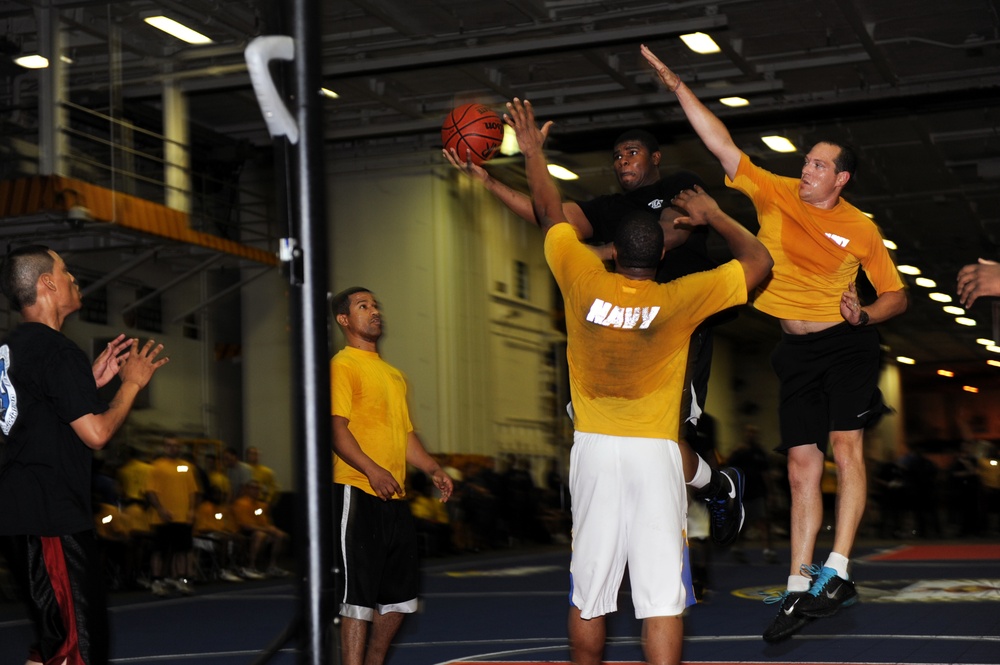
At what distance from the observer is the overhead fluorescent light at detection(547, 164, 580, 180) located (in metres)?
22.2

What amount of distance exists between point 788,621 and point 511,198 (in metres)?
2.35

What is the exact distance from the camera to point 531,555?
64.2 ft

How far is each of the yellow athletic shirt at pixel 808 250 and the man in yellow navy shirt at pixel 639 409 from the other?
58 centimetres

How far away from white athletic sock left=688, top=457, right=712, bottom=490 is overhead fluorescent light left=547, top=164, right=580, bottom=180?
53.5 feet

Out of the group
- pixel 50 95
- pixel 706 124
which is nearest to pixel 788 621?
pixel 706 124

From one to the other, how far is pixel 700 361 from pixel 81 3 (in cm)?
1059

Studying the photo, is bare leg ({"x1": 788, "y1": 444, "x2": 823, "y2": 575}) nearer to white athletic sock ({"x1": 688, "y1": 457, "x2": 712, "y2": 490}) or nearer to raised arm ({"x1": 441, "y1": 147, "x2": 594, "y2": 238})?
white athletic sock ({"x1": 688, "y1": 457, "x2": 712, "y2": 490})

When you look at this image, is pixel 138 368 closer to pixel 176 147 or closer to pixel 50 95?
pixel 50 95

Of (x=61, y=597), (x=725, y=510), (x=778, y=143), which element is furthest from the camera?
(x=778, y=143)

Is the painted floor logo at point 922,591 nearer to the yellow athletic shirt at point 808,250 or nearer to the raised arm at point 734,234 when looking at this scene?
the yellow athletic shirt at point 808,250

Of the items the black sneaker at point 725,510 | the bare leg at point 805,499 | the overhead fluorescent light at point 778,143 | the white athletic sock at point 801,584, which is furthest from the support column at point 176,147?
the white athletic sock at point 801,584

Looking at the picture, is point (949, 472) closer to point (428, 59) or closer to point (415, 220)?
point (415, 220)

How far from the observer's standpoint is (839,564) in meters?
5.56

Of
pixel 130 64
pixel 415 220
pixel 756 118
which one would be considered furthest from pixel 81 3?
pixel 756 118
